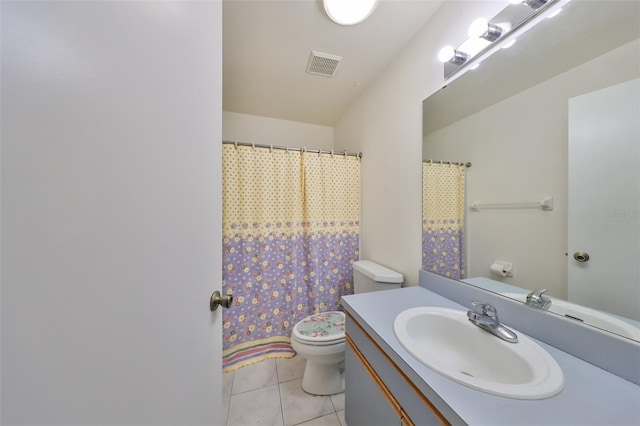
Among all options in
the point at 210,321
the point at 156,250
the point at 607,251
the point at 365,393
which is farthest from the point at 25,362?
the point at 607,251

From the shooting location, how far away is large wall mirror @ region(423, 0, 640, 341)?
605 millimetres

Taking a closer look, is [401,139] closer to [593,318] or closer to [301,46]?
[301,46]

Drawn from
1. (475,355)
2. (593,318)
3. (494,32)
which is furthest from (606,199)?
(494,32)

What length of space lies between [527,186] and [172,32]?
1206 millimetres

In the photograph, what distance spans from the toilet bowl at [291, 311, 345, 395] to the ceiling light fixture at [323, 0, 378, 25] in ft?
5.87

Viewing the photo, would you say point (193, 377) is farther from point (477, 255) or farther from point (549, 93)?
point (549, 93)

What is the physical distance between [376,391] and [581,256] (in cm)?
84

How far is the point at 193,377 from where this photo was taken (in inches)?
20.4

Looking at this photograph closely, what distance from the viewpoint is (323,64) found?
1499 mm

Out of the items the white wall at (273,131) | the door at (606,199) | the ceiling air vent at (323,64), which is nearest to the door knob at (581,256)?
the door at (606,199)

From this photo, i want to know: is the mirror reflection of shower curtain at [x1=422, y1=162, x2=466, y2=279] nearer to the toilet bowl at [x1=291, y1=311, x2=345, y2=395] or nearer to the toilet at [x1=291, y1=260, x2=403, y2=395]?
the toilet at [x1=291, y1=260, x2=403, y2=395]

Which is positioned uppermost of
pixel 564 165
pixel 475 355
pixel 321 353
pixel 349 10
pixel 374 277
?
pixel 349 10

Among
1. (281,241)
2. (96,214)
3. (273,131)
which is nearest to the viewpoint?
(96,214)

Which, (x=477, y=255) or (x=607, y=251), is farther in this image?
(x=477, y=255)
